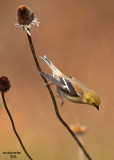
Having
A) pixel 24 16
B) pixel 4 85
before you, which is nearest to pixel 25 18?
pixel 24 16

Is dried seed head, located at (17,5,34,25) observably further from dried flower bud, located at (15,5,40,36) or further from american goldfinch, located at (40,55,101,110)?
american goldfinch, located at (40,55,101,110)

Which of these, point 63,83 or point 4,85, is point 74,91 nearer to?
point 63,83

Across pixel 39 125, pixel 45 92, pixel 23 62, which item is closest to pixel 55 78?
pixel 39 125

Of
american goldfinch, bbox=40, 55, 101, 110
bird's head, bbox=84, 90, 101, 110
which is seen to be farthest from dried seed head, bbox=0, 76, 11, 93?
bird's head, bbox=84, 90, 101, 110

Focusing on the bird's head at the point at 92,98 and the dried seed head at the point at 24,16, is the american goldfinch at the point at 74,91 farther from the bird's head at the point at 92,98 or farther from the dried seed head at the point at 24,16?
the dried seed head at the point at 24,16

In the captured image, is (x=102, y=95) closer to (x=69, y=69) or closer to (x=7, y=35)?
(x=69, y=69)
